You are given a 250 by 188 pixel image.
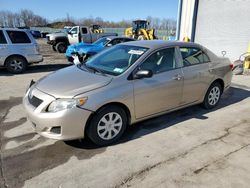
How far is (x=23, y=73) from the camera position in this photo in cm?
955

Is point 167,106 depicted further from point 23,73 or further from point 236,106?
point 23,73

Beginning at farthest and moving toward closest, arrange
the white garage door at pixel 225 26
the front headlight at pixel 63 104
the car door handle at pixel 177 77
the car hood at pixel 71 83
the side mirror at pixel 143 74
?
the white garage door at pixel 225 26, the car door handle at pixel 177 77, the side mirror at pixel 143 74, the car hood at pixel 71 83, the front headlight at pixel 63 104

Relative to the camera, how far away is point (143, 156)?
347 cm

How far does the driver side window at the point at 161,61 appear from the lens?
4109mm

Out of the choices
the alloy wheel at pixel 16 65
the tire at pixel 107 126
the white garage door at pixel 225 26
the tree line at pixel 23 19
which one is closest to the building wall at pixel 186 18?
the white garage door at pixel 225 26

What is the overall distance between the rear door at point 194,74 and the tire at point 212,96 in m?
0.24

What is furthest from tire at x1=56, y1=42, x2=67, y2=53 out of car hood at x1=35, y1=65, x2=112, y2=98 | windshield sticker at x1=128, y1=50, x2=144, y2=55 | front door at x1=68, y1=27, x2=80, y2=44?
windshield sticker at x1=128, y1=50, x2=144, y2=55

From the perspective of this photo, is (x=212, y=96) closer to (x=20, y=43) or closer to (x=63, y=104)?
(x=63, y=104)

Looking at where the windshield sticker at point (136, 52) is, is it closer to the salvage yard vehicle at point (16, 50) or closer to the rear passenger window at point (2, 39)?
the salvage yard vehicle at point (16, 50)

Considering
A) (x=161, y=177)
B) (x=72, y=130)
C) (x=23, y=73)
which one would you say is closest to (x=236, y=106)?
(x=161, y=177)

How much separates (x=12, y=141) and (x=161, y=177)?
8.19 ft

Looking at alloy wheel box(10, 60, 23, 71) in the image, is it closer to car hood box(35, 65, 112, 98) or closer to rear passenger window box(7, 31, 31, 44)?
rear passenger window box(7, 31, 31, 44)

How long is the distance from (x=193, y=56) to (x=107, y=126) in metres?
2.46

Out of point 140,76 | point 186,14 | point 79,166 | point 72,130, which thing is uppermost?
point 186,14
